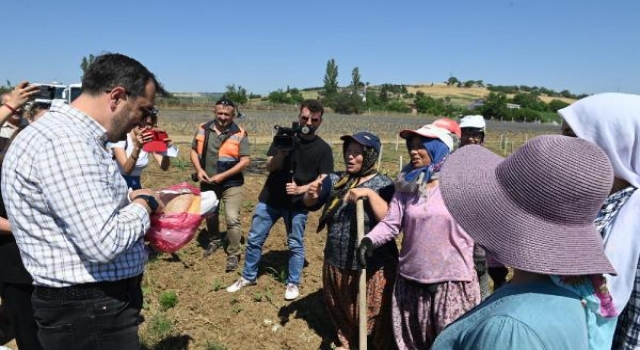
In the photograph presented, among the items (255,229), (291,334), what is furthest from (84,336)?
(255,229)

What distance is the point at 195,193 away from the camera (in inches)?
87.4

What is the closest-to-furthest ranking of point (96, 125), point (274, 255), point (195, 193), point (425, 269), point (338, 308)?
1. point (96, 125)
2. point (195, 193)
3. point (425, 269)
4. point (338, 308)
5. point (274, 255)

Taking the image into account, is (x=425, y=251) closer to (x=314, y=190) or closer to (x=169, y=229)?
(x=314, y=190)

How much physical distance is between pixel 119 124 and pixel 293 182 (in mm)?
2458

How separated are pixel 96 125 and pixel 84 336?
2.84ft

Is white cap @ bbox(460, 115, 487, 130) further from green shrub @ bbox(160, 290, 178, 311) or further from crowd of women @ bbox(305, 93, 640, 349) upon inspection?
green shrub @ bbox(160, 290, 178, 311)

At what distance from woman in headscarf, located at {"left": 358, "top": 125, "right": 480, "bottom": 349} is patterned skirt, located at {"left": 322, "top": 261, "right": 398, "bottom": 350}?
9.4 inches

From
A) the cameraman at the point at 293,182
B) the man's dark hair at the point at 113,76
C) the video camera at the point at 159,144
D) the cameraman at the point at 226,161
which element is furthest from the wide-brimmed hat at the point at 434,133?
the cameraman at the point at 226,161

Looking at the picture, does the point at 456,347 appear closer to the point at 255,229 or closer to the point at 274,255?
the point at 255,229

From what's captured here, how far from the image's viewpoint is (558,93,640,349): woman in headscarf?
1.45 metres

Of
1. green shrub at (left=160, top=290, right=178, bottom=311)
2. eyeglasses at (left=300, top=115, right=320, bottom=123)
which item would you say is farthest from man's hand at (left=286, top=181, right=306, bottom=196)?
green shrub at (left=160, top=290, right=178, bottom=311)

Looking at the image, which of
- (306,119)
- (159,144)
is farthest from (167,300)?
(306,119)

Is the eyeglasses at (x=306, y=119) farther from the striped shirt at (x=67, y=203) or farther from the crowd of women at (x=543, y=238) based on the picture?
the striped shirt at (x=67, y=203)

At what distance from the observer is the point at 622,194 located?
60.6 inches
